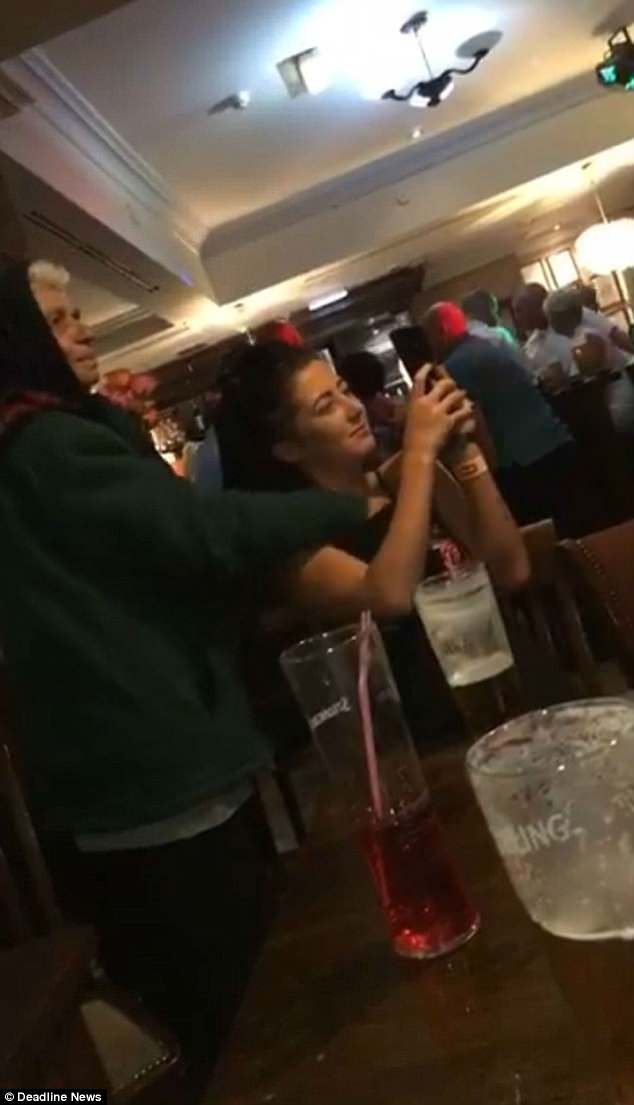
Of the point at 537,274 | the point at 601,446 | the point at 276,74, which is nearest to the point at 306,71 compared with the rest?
the point at 276,74

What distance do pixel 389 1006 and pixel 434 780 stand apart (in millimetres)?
441

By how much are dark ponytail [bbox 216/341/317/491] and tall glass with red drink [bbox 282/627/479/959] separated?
85 cm

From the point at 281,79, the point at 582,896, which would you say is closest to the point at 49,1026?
the point at 582,896

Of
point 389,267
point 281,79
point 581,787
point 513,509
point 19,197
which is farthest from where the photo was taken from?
point 389,267

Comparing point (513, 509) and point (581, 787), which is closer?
point (581, 787)

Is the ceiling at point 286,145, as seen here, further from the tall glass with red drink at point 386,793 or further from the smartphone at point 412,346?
the tall glass with red drink at point 386,793

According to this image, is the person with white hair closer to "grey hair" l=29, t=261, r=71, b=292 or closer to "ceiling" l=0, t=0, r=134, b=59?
"grey hair" l=29, t=261, r=71, b=292

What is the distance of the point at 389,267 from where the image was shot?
392 inches

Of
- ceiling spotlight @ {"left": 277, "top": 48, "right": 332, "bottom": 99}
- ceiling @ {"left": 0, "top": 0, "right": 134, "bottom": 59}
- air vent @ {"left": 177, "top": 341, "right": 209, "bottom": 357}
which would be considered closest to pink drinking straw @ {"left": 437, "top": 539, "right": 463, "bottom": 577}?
Answer: ceiling @ {"left": 0, "top": 0, "right": 134, "bottom": 59}

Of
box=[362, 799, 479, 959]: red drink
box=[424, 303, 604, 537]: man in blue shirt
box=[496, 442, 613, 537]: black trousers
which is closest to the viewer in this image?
box=[362, 799, 479, 959]: red drink

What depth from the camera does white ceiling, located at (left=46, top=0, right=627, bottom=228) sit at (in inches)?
187

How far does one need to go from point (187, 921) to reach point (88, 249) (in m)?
4.45

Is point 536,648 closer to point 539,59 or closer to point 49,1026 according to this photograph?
point 49,1026

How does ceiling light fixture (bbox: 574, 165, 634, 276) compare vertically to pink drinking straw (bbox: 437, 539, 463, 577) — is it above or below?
above
